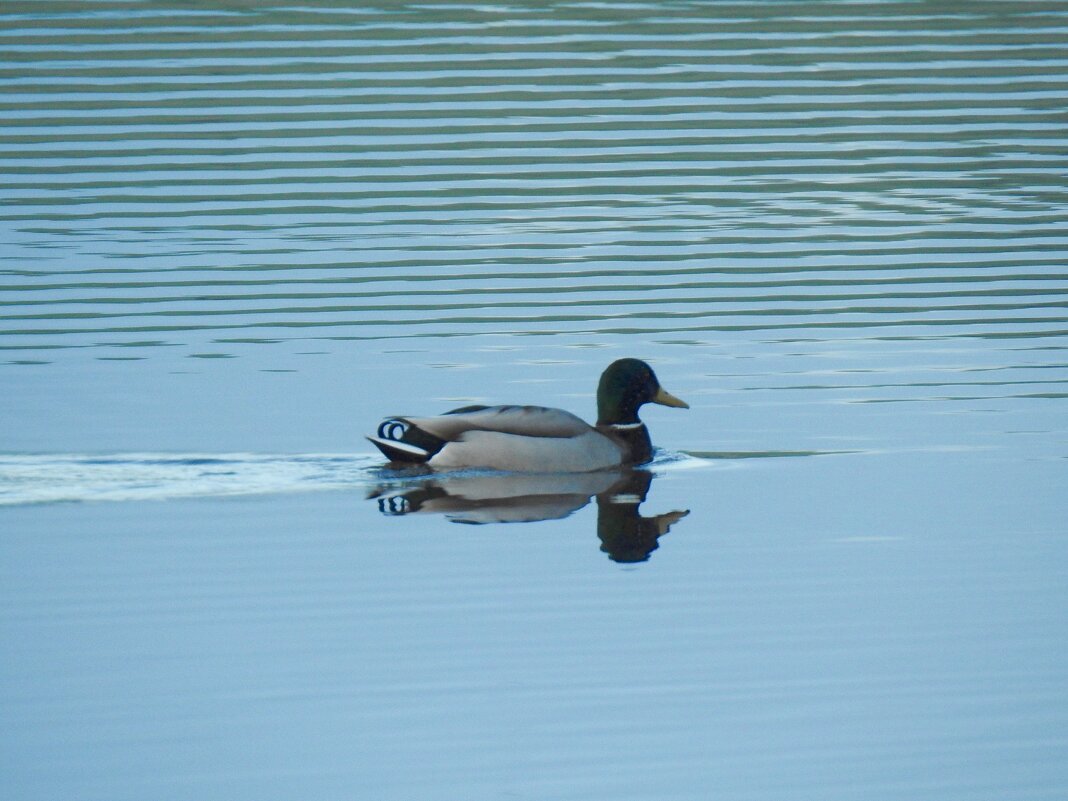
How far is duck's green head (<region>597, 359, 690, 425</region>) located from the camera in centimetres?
954

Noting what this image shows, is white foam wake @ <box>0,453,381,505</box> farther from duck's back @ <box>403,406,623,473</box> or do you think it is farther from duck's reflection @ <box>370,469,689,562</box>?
duck's back @ <box>403,406,623,473</box>

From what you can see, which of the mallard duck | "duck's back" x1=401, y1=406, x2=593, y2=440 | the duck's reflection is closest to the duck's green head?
the mallard duck

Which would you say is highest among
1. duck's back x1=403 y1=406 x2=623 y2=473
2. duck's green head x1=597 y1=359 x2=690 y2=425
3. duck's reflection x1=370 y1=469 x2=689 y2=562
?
duck's green head x1=597 y1=359 x2=690 y2=425

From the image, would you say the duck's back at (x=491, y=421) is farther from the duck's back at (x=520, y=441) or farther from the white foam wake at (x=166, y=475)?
the white foam wake at (x=166, y=475)

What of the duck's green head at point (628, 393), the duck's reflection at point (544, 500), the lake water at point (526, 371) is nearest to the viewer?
the lake water at point (526, 371)

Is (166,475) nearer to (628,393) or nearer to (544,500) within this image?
(544,500)

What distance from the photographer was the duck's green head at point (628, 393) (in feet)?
31.3

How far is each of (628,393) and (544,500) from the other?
3.82 ft

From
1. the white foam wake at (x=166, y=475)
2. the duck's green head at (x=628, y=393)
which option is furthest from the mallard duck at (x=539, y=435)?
the white foam wake at (x=166, y=475)

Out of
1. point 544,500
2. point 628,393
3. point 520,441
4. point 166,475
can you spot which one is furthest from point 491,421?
point 166,475

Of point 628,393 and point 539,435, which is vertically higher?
point 628,393

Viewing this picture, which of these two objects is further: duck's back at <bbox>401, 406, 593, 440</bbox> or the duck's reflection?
duck's back at <bbox>401, 406, 593, 440</bbox>

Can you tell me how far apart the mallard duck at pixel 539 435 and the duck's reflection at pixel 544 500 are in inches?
2.9

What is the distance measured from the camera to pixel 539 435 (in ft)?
30.0
